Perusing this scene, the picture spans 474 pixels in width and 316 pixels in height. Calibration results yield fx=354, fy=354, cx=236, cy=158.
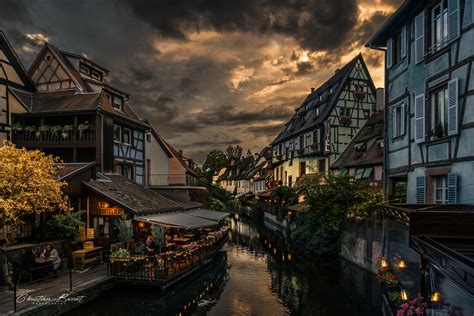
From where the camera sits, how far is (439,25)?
12734 millimetres

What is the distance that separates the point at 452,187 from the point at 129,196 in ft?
53.4

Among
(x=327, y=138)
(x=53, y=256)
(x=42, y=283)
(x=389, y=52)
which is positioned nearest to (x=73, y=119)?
(x=53, y=256)

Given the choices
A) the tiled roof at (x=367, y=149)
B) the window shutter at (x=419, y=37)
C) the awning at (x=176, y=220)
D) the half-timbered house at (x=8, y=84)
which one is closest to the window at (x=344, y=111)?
the tiled roof at (x=367, y=149)

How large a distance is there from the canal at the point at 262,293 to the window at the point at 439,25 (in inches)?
402

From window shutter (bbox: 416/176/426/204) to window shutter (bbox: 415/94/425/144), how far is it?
1449mm

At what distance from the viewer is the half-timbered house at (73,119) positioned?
2316 centimetres

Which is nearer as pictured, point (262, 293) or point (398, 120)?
point (398, 120)

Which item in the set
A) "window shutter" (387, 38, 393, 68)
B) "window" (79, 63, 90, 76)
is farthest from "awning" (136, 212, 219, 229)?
"window" (79, 63, 90, 76)

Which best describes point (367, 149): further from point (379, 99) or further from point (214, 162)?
point (214, 162)

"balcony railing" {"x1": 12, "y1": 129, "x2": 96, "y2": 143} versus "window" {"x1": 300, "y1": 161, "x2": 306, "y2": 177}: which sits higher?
"balcony railing" {"x1": 12, "y1": 129, "x2": 96, "y2": 143}

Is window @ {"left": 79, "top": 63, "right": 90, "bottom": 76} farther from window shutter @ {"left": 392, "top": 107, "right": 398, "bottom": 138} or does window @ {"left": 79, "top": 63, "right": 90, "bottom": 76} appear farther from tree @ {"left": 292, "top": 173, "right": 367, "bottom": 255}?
window shutter @ {"left": 392, "top": 107, "right": 398, "bottom": 138}

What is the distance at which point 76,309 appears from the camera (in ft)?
42.5

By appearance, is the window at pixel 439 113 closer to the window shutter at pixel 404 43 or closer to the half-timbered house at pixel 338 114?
the window shutter at pixel 404 43

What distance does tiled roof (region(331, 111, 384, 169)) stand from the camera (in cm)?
2823
